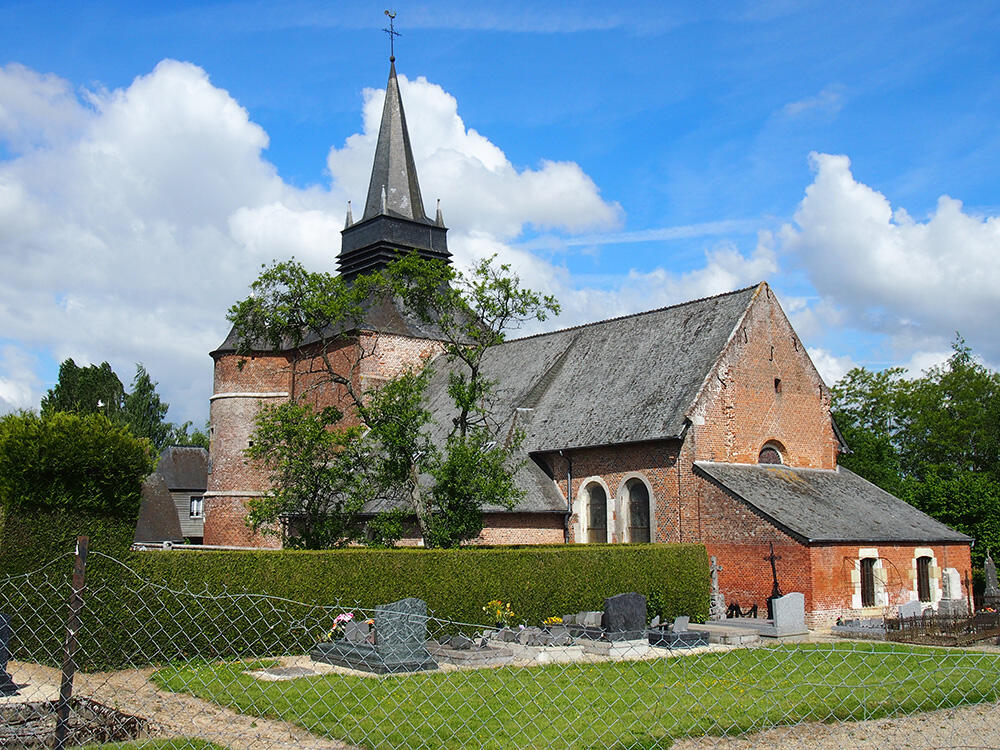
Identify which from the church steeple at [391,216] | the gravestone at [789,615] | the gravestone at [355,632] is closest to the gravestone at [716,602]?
the gravestone at [789,615]

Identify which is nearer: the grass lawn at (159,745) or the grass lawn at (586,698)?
the grass lawn at (159,745)

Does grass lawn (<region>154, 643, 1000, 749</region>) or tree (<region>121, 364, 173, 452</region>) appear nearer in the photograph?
grass lawn (<region>154, 643, 1000, 749</region>)

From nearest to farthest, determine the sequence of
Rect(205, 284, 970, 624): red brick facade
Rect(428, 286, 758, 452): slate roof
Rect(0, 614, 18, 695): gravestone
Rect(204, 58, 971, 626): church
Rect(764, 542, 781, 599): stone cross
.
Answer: Rect(0, 614, 18, 695): gravestone, Rect(764, 542, 781, 599): stone cross, Rect(205, 284, 970, 624): red brick facade, Rect(204, 58, 971, 626): church, Rect(428, 286, 758, 452): slate roof

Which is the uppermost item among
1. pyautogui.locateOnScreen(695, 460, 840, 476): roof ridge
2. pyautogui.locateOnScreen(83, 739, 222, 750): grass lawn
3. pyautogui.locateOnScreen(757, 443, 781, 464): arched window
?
pyautogui.locateOnScreen(757, 443, 781, 464): arched window

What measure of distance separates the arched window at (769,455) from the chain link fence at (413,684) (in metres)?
8.35

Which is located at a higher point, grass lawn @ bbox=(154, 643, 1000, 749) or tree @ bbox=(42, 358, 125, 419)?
tree @ bbox=(42, 358, 125, 419)

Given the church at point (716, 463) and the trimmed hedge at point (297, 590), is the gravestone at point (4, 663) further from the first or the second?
the church at point (716, 463)

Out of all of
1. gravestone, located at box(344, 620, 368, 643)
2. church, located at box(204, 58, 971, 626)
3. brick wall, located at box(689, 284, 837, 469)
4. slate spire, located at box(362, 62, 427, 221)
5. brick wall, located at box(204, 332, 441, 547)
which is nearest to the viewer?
gravestone, located at box(344, 620, 368, 643)

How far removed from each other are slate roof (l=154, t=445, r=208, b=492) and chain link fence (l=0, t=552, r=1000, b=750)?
39.0 m

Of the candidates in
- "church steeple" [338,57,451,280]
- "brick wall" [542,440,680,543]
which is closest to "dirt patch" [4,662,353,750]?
"brick wall" [542,440,680,543]

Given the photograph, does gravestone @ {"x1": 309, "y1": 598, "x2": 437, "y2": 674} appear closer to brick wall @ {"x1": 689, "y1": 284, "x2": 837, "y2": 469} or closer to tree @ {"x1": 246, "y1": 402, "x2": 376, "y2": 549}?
tree @ {"x1": 246, "y1": 402, "x2": 376, "y2": 549}

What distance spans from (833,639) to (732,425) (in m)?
7.13

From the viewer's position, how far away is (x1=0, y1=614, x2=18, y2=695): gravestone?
12.1 m

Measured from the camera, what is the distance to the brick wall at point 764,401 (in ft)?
80.2
